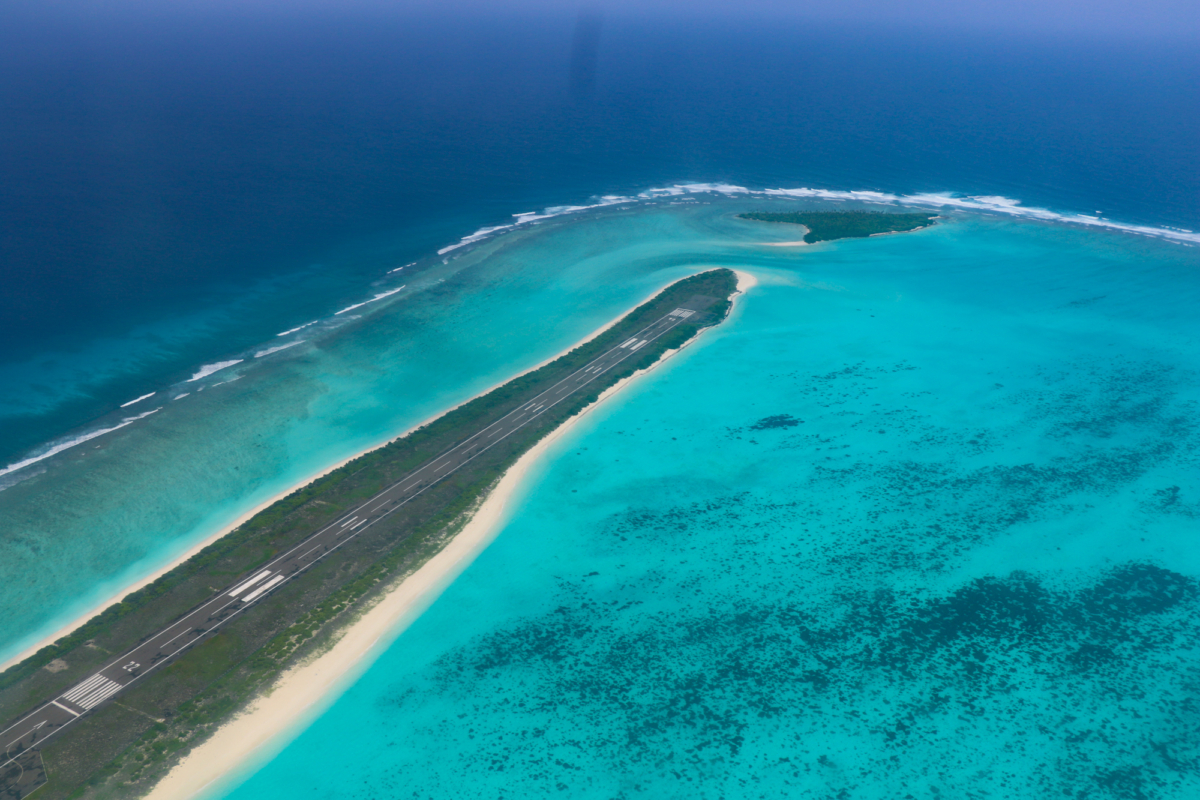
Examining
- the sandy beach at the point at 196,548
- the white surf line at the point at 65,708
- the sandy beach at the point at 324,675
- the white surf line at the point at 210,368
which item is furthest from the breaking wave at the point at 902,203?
the white surf line at the point at 65,708

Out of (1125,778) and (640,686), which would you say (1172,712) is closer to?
(1125,778)

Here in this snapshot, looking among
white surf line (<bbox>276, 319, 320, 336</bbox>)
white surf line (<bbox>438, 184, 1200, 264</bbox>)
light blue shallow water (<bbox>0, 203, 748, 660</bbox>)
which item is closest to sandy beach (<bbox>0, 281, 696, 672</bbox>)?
light blue shallow water (<bbox>0, 203, 748, 660</bbox>)

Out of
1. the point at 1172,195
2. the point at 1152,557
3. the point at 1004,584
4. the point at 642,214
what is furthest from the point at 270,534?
the point at 1172,195

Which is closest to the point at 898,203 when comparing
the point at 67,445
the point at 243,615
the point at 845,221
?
the point at 845,221

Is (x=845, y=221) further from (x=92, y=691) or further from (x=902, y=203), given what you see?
(x=92, y=691)

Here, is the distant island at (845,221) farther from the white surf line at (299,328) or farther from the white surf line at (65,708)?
the white surf line at (65,708)
